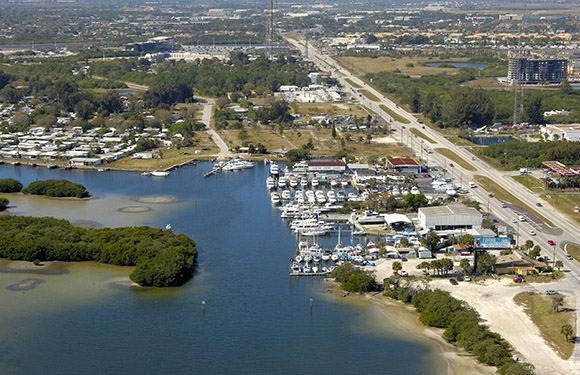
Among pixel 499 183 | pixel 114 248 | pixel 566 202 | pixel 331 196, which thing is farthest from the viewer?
pixel 499 183

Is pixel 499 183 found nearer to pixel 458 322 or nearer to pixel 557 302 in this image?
pixel 557 302

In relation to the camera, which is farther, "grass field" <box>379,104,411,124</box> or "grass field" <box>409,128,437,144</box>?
"grass field" <box>379,104,411,124</box>

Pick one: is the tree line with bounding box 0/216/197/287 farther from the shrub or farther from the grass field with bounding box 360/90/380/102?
the grass field with bounding box 360/90/380/102

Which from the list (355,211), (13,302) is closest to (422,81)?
(355,211)

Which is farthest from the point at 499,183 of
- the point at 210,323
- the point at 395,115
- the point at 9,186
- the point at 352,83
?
the point at 352,83

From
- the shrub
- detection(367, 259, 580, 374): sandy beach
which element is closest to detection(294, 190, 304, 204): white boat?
detection(367, 259, 580, 374): sandy beach

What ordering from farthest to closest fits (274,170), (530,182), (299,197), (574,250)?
(274,170) → (530,182) → (299,197) → (574,250)

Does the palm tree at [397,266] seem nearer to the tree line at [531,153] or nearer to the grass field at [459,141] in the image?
the tree line at [531,153]

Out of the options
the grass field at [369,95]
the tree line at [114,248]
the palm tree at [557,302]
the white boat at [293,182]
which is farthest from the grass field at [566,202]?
the grass field at [369,95]
